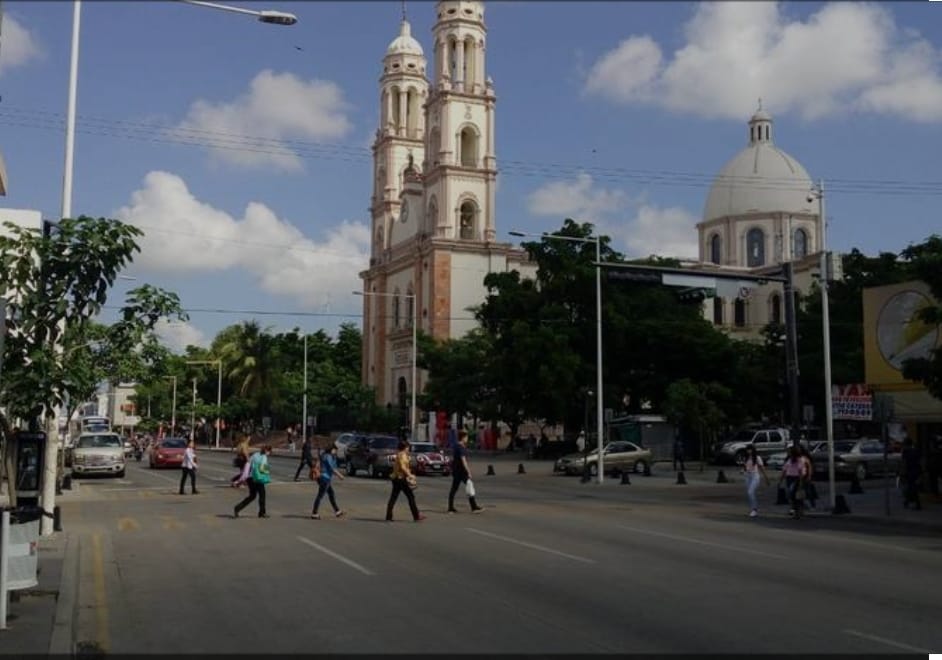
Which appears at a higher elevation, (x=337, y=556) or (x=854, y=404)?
(x=854, y=404)

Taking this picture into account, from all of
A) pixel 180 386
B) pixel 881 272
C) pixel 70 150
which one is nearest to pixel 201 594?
pixel 70 150

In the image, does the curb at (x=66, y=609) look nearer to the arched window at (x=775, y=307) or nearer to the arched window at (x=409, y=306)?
the arched window at (x=409, y=306)

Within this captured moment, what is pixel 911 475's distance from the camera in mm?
25688

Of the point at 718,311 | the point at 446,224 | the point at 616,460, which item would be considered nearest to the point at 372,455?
the point at 616,460

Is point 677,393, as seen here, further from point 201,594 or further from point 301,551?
point 201,594

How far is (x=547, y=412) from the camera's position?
2173 inches

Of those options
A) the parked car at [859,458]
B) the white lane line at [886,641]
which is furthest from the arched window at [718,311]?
the white lane line at [886,641]

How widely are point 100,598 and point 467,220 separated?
7065 cm

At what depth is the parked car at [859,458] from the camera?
1516 inches

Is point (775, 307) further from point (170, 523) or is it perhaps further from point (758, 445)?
point (170, 523)

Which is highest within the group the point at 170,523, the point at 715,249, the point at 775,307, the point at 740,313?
the point at 715,249

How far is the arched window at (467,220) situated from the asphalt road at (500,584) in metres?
58.5

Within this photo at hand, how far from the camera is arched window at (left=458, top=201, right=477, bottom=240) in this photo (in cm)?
8050

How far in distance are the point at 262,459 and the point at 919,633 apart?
1464cm
